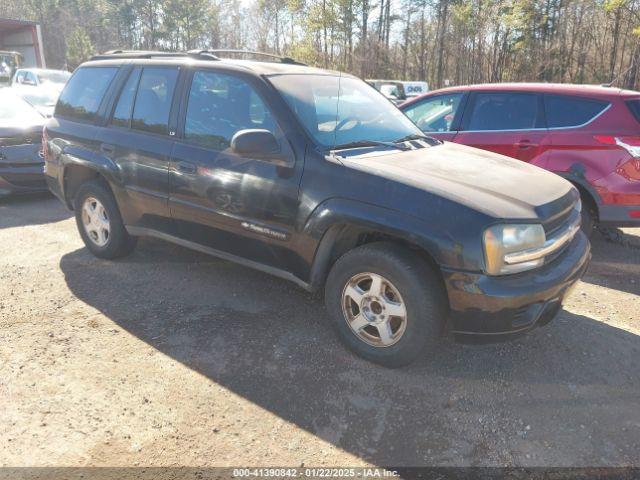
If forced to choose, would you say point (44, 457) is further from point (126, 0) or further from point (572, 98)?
point (126, 0)

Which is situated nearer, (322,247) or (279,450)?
(279,450)

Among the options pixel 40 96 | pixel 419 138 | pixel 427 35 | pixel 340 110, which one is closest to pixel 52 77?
pixel 40 96

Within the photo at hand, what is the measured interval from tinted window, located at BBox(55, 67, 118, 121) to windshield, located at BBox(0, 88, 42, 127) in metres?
2.88

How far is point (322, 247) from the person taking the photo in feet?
10.5

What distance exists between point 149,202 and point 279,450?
8.05ft

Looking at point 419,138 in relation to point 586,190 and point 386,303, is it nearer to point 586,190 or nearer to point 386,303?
point 386,303

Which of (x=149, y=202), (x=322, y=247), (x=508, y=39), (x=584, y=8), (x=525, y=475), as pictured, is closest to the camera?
(x=525, y=475)

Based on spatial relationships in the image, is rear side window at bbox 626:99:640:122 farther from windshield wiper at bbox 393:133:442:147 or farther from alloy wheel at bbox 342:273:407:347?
alloy wheel at bbox 342:273:407:347

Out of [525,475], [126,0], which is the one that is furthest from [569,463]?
[126,0]

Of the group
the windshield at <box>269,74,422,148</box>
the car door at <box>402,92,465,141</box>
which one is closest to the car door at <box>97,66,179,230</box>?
the windshield at <box>269,74,422,148</box>

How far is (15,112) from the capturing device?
7645mm

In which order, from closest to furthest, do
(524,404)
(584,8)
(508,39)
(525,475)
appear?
1. (525,475)
2. (524,404)
3. (584,8)
4. (508,39)

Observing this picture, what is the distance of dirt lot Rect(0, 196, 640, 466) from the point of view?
2457mm

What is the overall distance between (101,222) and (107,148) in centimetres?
74
